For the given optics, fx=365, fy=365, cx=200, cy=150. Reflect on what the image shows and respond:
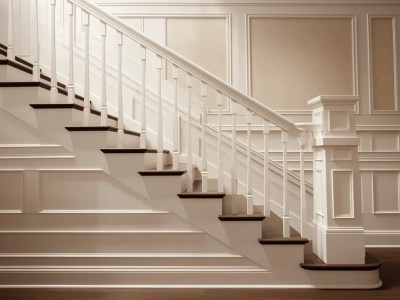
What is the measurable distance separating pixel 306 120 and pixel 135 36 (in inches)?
81.7

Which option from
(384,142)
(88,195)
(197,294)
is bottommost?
(197,294)

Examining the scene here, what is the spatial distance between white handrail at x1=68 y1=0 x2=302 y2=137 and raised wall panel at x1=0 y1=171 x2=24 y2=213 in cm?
126

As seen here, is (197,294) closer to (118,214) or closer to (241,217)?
(241,217)

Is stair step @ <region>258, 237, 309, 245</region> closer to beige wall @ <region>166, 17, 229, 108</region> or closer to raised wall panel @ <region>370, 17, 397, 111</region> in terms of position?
beige wall @ <region>166, 17, 229, 108</region>

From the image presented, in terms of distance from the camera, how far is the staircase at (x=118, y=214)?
2.50 meters

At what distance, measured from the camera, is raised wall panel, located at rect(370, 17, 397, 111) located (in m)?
3.86

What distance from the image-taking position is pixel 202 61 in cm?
390

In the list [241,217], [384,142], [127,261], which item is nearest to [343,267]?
[241,217]

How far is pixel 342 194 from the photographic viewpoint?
8.03 feet

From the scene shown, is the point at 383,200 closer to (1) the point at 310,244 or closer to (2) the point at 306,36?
(1) the point at 310,244

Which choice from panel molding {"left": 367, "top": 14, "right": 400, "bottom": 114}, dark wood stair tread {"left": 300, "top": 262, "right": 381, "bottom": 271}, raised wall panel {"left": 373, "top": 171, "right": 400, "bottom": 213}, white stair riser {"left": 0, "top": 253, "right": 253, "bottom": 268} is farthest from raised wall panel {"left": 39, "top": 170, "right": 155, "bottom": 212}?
panel molding {"left": 367, "top": 14, "right": 400, "bottom": 114}

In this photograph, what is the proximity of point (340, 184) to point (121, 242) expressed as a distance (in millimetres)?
1546

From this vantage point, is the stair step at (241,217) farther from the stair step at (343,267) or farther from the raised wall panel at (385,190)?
the raised wall panel at (385,190)

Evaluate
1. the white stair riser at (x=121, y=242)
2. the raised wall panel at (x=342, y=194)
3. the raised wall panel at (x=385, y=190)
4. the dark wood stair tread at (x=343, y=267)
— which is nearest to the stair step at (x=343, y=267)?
the dark wood stair tread at (x=343, y=267)
